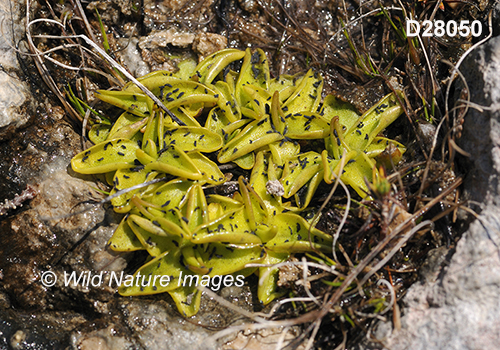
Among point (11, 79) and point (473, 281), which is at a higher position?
point (11, 79)

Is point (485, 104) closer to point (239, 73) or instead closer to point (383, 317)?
point (383, 317)

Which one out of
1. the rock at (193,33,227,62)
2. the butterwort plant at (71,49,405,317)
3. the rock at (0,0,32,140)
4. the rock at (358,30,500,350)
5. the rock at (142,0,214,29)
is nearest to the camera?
the rock at (358,30,500,350)

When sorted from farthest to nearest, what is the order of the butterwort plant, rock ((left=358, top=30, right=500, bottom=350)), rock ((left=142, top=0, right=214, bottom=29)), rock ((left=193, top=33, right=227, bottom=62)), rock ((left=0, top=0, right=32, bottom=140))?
rock ((left=142, top=0, right=214, bottom=29)), rock ((left=193, top=33, right=227, bottom=62)), rock ((left=0, top=0, right=32, bottom=140)), the butterwort plant, rock ((left=358, top=30, right=500, bottom=350))

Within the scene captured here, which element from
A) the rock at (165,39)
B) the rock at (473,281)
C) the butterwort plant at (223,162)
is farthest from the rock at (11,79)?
the rock at (473,281)

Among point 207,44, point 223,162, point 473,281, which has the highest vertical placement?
point 207,44

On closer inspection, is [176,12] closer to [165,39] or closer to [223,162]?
[165,39]

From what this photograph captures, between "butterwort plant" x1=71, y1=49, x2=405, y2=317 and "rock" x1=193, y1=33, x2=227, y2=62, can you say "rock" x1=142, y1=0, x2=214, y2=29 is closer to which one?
"rock" x1=193, y1=33, x2=227, y2=62

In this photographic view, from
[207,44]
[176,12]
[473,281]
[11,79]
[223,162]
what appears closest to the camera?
[473,281]

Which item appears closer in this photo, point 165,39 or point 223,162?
point 223,162

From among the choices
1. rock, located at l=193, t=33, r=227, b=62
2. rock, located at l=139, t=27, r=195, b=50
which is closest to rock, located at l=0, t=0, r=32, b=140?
rock, located at l=139, t=27, r=195, b=50

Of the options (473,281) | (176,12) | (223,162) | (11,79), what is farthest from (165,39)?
(473,281)
